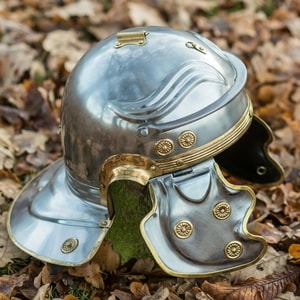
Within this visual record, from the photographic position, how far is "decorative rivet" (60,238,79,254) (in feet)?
7.97

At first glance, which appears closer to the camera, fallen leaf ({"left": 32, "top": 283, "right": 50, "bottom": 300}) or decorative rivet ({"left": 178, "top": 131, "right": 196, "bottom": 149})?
decorative rivet ({"left": 178, "top": 131, "right": 196, "bottom": 149})

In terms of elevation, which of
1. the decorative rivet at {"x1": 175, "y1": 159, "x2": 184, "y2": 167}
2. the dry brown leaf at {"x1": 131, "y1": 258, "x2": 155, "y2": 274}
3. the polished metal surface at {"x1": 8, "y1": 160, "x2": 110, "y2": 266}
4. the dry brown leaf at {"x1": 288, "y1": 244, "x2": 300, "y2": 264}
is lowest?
the dry brown leaf at {"x1": 288, "y1": 244, "x2": 300, "y2": 264}

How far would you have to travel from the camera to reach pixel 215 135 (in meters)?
2.29

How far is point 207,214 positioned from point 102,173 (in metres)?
0.38

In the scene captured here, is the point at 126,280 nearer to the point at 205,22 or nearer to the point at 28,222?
the point at 28,222

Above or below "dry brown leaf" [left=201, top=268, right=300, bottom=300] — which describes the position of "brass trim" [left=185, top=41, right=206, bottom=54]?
above

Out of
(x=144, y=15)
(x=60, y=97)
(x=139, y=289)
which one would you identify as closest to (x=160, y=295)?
(x=139, y=289)

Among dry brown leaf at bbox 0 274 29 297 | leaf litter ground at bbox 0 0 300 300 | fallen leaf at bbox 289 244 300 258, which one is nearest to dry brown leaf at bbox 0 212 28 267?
leaf litter ground at bbox 0 0 300 300

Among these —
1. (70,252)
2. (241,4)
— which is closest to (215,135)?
(70,252)

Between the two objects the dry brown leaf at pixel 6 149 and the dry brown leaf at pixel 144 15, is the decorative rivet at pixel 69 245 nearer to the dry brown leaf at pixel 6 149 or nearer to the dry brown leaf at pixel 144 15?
the dry brown leaf at pixel 6 149

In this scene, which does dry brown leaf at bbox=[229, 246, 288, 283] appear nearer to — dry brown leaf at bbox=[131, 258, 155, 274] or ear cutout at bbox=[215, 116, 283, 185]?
dry brown leaf at bbox=[131, 258, 155, 274]

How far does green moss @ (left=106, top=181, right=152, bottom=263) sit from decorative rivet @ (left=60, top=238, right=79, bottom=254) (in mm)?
174

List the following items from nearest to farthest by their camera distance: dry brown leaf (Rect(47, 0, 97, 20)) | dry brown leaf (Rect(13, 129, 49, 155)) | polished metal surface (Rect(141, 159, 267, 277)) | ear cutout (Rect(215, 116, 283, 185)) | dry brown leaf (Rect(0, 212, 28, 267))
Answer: polished metal surface (Rect(141, 159, 267, 277))
dry brown leaf (Rect(0, 212, 28, 267))
ear cutout (Rect(215, 116, 283, 185))
dry brown leaf (Rect(13, 129, 49, 155))
dry brown leaf (Rect(47, 0, 97, 20))

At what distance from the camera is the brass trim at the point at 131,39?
2404 millimetres
